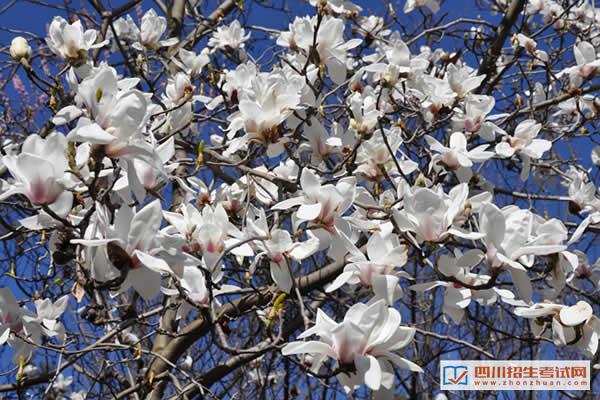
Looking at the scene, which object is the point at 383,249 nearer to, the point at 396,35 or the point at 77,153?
the point at 77,153

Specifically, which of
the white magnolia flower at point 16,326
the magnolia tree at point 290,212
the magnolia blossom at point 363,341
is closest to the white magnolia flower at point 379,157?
the magnolia tree at point 290,212

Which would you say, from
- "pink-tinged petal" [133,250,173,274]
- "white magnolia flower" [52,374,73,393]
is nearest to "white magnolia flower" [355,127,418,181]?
"pink-tinged petal" [133,250,173,274]

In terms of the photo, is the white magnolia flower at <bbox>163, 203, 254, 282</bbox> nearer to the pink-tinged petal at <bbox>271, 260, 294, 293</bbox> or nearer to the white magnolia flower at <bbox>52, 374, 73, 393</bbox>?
the pink-tinged petal at <bbox>271, 260, 294, 293</bbox>

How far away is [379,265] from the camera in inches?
52.9

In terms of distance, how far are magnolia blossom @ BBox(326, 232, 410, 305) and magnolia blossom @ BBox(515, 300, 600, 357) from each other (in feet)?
0.94

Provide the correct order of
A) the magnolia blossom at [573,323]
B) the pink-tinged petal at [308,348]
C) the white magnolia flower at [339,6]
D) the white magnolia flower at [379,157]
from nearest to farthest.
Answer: the pink-tinged petal at [308,348] → the magnolia blossom at [573,323] → the white magnolia flower at [379,157] → the white magnolia flower at [339,6]

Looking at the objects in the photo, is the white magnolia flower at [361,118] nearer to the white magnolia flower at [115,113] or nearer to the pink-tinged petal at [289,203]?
the pink-tinged petal at [289,203]

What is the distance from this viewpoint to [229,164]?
66.9 inches

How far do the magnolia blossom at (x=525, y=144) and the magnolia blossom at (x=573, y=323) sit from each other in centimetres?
62

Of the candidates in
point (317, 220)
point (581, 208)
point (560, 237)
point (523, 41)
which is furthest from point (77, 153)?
point (523, 41)

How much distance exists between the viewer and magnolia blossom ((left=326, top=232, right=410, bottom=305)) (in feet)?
4.32

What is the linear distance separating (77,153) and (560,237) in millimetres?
908

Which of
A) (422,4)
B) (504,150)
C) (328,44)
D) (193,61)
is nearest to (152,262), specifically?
(328,44)

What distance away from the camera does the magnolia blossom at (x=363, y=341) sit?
1126mm
